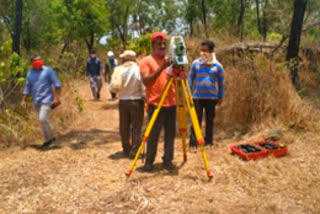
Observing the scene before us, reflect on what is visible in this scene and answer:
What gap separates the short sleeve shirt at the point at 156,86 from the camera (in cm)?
389

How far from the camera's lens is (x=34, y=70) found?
5363 millimetres

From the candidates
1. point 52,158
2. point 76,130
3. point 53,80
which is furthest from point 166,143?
point 76,130

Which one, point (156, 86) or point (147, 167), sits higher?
point (156, 86)

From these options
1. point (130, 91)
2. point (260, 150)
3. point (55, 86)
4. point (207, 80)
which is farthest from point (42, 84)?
point (260, 150)

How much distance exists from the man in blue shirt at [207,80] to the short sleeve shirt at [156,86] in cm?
101

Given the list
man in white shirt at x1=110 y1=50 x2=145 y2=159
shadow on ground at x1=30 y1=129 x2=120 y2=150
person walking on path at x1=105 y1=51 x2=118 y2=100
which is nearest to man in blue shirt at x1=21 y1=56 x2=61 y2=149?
shadow on ground at x1=30 y1=129 x2=120 y2=150

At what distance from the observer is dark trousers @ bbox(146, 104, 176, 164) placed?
406 centimetres

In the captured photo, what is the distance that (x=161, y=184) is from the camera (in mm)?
3746

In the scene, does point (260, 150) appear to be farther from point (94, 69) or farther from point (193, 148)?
point (94, 69)

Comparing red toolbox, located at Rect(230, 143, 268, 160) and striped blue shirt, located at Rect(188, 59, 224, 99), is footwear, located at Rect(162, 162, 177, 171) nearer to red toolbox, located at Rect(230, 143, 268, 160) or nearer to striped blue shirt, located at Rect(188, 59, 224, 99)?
red toolbox, located at Rect(230, 143, 268, 160)

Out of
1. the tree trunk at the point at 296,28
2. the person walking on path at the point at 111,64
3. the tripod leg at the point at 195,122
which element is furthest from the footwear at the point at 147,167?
the person walking on path at the point at 111,64

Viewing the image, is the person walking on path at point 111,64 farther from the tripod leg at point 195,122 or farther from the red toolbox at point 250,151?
the tripod leg at point 195,122

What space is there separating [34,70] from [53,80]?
353 millimetres

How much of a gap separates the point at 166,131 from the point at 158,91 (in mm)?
566
